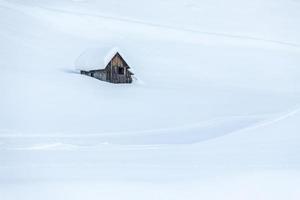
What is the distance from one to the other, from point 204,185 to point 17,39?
26.6 metres

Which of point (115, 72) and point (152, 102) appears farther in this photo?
point (115, 72)

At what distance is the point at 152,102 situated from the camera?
803 inches

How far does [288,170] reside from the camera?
304 inches

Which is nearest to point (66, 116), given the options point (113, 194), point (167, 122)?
point (167, 122)

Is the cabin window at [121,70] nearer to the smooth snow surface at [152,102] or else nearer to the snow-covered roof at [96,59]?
the snow-covered roof at [96,59]

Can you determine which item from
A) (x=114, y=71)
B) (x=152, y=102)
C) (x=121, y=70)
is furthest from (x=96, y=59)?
(x=152, y=102)

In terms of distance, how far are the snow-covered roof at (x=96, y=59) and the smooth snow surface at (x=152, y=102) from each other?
83 mm

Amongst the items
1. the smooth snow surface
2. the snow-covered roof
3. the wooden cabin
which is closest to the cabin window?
the wooden cabin

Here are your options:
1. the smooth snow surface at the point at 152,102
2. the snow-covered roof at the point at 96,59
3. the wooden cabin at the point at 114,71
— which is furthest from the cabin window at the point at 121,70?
the smooth snow surface at the point at 152,102

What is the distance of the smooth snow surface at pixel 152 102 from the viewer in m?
7.01

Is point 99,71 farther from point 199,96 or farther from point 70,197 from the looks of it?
point 70,197

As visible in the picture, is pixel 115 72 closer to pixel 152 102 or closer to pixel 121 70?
pixel 121 70

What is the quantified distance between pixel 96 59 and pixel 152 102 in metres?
6.80

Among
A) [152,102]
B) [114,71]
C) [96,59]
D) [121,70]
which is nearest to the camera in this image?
[152,102]
